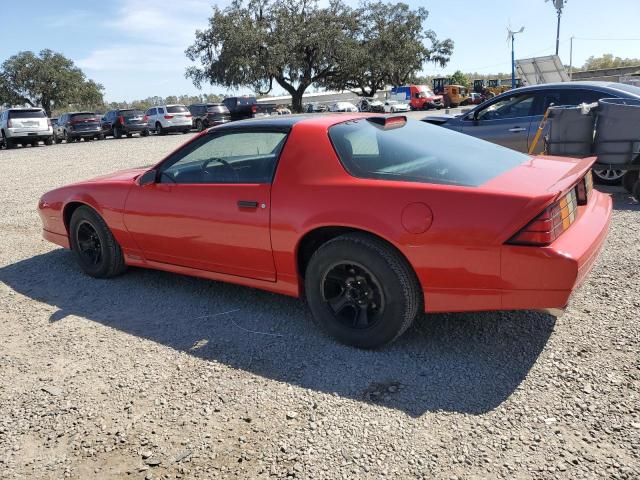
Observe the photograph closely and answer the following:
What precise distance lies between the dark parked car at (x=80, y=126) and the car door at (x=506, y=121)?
2428 cm

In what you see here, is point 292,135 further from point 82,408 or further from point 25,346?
point 25,346

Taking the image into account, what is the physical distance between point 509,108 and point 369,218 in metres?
5.87

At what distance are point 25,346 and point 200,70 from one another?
44514 millimetres

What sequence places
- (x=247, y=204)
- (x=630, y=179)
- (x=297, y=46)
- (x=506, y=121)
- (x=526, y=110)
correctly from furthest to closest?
1. (x=297, y=46)
2. (x=506, y=121)
3. (x=526, y=110)
4. (x=630, y=179)
5. (x=247, y=204)

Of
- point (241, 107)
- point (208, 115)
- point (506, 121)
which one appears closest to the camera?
point (506, 121)

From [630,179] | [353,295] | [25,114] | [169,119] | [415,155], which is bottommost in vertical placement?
[630,179]

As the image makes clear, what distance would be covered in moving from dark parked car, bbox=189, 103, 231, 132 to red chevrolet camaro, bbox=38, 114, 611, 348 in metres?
26.0

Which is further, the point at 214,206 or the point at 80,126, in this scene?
the point at 80,126

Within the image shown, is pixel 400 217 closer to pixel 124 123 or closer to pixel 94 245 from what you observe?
pixel 94 245

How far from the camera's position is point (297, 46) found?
4238 cm

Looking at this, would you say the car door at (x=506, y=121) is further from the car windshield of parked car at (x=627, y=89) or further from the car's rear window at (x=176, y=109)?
the car's rear window at (x=176, y=109)

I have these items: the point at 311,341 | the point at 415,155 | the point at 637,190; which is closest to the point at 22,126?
the point at 637,190

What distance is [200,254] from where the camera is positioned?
3.84 meters

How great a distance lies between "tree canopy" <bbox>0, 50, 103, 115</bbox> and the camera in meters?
53.8
